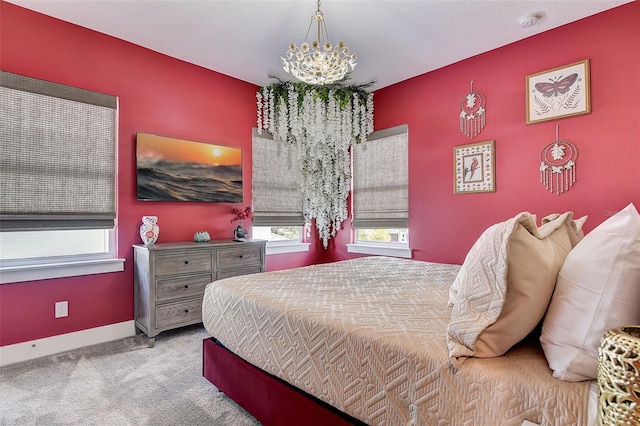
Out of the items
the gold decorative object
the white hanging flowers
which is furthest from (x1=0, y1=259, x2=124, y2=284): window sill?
the gold decorative object

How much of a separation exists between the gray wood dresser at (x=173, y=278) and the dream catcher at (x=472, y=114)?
2726 mm

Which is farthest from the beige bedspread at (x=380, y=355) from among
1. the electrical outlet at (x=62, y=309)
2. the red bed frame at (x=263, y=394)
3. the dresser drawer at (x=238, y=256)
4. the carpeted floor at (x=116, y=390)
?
the electrical outlet at (x=62, y=309)

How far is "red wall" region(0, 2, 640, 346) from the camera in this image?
2611mm

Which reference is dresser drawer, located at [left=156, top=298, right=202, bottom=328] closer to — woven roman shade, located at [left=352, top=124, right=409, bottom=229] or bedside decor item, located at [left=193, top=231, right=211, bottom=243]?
bedside decor item, located at [left=193, top=231, right=211, bottom=243]

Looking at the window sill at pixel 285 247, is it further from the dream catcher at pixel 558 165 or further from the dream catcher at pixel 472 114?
the dream catcher at pixel 558 165

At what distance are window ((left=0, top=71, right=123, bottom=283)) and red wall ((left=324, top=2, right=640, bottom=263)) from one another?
3.17 metres

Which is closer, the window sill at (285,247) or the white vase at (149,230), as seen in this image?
the white vase at (149,230)

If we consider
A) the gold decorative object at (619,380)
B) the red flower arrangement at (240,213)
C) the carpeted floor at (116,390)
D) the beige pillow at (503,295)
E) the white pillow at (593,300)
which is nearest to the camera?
the gold decorative object at (619,380)

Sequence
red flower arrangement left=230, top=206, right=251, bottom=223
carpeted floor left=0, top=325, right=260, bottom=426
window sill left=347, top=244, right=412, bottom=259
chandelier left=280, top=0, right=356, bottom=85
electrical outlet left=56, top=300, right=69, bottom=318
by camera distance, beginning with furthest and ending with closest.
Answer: window sill left=347, top=244, right=412, bottom=259 < red flower arrangement left=230, top=206, right=251, bottom=223 < electrical outlet left=56, top=300, right=69, bottom=318 < chandelier left=280, top=0, right=356, bottom=85 < carpeted floor left=0, top=325, right=260, bottom=426

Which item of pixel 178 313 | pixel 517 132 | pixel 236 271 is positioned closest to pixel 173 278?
pixel 178 313

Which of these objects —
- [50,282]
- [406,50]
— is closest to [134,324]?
[50,282]

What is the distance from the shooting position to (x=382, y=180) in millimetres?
4258

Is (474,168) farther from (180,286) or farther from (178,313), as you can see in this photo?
(178,313)

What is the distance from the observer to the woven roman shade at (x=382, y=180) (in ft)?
13.3
